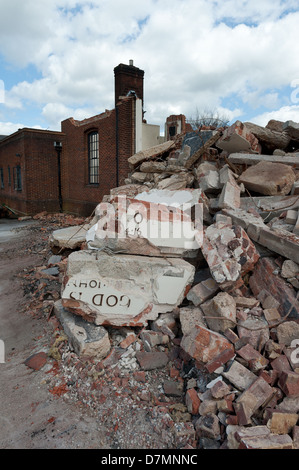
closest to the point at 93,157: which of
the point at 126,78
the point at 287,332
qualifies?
the point at 126,78

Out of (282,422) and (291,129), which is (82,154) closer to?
(291,129)

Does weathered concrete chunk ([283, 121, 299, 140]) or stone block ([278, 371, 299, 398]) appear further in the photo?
weathered concrete chunk ([283, 121, 299, 140])

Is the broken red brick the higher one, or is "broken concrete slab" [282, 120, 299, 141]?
"broken concrete slab" [282, 120, 299, 141]

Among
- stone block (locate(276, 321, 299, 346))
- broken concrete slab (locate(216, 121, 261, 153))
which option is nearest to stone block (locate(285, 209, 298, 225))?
stone block (locate(276, 321, 299, 346))

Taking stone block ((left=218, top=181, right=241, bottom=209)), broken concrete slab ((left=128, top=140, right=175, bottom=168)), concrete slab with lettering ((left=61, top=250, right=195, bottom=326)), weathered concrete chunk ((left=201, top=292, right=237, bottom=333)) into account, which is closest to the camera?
weathered concrete chunk ((left=201, top=292, right=237, bottom=333))

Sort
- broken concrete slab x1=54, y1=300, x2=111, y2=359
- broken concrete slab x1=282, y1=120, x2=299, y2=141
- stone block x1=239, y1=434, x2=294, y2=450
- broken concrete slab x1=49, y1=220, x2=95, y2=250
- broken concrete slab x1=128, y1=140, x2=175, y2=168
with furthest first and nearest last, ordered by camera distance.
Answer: broken concrete slab x1=128, y1=140, x2=175, y2=168 < broken concrete slab x1=49, y1=220, x2=95, y2=250 < broken concrete slab x1=282, y1=120, x2=299, y2=141 < broken concrete slab x1=54, y1=300, x2=111, y2=359 < stone block x1=239, y1=434, x2=294, y2=450

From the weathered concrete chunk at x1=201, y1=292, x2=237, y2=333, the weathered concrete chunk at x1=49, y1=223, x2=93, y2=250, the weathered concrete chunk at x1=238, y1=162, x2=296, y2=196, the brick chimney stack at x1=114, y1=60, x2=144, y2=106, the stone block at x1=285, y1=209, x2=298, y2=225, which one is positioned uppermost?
the brick chimney stack at x1=114, y1=60, x2=144, y2=106

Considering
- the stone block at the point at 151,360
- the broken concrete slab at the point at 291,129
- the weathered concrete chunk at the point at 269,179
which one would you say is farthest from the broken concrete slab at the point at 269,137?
the stone block at the point at 151,360

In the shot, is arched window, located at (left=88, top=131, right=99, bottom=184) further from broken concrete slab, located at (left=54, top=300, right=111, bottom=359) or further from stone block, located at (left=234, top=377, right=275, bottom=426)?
stone block, located at (left=234, top=377, right=275, bottom=426)

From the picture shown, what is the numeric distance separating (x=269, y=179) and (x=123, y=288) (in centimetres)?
287

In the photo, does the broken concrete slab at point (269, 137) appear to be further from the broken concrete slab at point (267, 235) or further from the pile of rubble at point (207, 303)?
the broken concrete slab at point (267, 235)

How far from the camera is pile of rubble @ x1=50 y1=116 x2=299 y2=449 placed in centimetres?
225

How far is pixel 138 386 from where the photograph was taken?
2744mm
